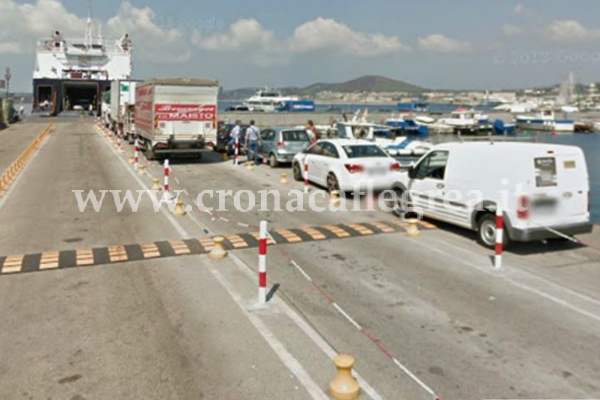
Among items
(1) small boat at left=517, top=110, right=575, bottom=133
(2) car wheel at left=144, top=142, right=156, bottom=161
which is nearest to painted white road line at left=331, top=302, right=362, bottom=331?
(2) car wheel at left=144, top=142, right=156, bottom=161

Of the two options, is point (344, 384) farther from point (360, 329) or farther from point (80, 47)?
point (80, 47)

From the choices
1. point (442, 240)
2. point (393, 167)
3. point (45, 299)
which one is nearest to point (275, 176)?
point (393, 167)

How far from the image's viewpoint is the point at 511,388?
4461mm

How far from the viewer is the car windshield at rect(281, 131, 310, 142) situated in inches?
771

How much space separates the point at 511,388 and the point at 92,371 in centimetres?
380

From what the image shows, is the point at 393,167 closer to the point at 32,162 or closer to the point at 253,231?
the point at 253,231

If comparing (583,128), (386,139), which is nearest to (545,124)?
(583,128)

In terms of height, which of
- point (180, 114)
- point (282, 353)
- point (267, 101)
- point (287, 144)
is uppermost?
point (267, 101)

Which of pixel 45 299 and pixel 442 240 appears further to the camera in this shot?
pixel 442 240

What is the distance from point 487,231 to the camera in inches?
348

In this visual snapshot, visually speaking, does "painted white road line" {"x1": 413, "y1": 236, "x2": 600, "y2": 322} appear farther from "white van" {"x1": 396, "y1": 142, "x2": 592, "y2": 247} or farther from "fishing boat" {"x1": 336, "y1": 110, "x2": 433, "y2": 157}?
"fishing boat" {"x1": 336, "y1": 110, "x2": 433, "y2": 157}

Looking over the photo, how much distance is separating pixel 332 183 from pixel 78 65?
4328 cm

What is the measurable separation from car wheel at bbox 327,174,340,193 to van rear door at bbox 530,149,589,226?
622 centimetres

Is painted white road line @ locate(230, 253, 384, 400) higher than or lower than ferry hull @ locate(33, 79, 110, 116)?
lower
